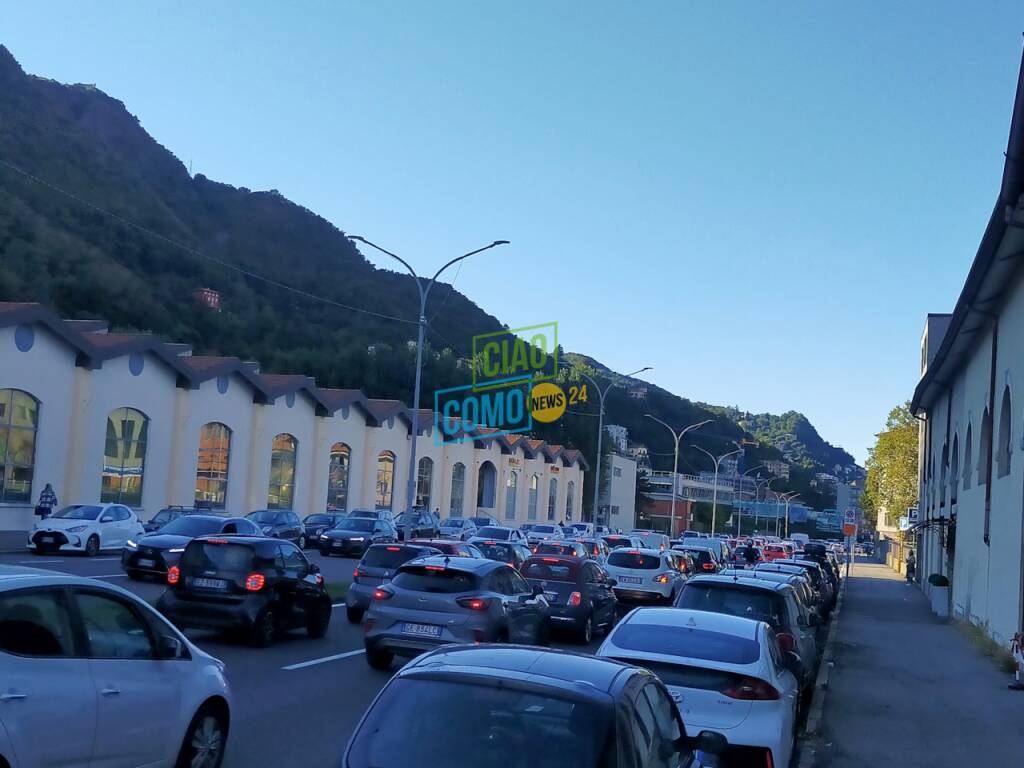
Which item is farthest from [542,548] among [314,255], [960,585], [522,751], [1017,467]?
[314,255]

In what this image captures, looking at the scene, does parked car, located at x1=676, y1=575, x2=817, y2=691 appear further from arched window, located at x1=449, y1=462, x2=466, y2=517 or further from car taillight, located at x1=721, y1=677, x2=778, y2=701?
arched window, located at x1=449, y1=462, x2=466, y2=517

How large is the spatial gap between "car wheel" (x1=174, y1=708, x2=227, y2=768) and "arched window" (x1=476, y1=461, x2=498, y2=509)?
66.0 meters

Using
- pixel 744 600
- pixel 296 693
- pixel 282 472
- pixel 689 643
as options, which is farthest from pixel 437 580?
pixel 282 472

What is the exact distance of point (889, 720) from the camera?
→ 13.2 metres

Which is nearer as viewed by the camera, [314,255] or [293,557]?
[293,557]

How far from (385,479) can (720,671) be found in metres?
54.1

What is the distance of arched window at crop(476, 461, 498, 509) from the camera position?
73938mm

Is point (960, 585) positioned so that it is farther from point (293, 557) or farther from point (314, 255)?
point (314, 255)

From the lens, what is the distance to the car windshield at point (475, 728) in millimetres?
4488

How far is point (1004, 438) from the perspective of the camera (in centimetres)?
2236

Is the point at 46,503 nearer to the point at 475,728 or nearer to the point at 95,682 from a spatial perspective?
the point at 95,682

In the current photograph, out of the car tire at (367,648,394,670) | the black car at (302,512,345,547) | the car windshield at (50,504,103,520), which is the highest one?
the car windshield at (50,504,103,520)

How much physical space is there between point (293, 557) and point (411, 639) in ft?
12.0

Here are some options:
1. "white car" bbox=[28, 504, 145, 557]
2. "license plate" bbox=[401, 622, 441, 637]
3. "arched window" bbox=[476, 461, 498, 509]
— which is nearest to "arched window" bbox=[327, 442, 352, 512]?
"arched window" bbox=[476, 461, 498, 509]
